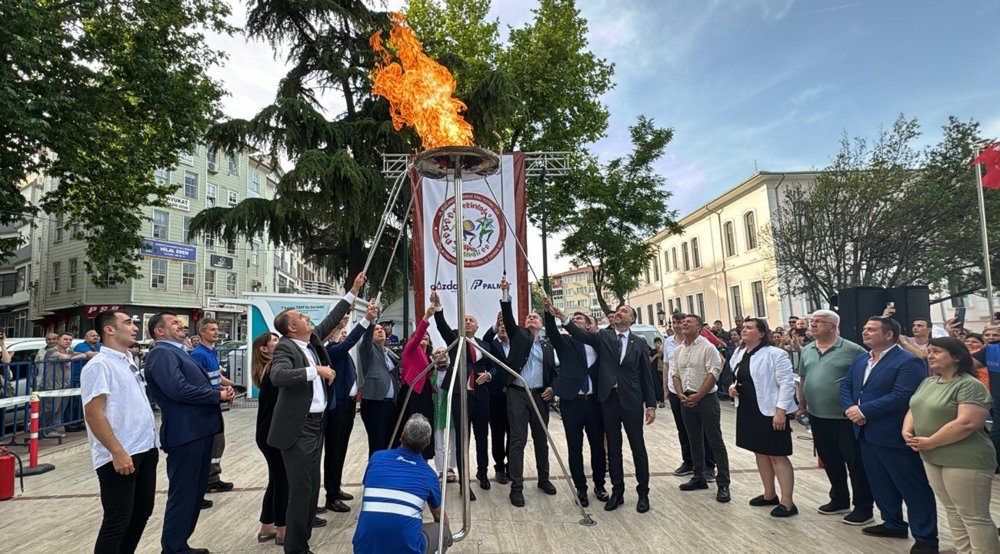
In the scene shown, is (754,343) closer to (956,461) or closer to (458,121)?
(956,461)

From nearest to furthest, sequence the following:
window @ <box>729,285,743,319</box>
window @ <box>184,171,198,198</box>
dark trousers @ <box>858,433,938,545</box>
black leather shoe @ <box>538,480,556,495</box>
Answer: dark trousers @ <box>858,433,938,545</box> → black leather shoe @ <box>538,480,556,495</box> → window @ <box>184,171,198,198</box> → window @ <box>729,285,743,319</box>

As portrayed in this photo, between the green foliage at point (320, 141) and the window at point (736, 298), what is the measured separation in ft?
83.4

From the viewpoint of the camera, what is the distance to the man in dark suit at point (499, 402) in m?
6.10

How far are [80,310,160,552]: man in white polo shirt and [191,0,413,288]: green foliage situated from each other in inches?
339

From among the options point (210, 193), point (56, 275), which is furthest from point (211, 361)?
point (56, 275)

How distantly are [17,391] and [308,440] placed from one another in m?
8.13

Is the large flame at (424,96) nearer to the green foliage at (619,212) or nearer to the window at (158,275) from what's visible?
the green foliage at (619,212)

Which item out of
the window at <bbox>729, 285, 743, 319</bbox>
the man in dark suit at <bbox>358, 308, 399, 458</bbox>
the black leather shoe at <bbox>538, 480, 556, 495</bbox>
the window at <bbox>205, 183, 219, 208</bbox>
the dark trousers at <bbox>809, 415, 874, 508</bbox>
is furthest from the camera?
the window at <bbox>205, 183, 219, 208</bbox>

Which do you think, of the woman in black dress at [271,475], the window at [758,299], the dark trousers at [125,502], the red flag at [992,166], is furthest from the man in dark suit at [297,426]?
the window at [758,299]

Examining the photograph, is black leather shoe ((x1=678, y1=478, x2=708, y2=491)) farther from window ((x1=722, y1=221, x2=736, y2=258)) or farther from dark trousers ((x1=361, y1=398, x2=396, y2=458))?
window ((x1=722, y1=221, x2=736, y2=258))

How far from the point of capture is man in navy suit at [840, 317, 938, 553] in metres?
3.89

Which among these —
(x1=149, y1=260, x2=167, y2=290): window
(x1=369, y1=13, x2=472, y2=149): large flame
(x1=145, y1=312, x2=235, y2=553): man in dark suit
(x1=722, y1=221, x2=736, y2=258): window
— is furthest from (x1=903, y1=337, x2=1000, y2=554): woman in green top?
(x1=149, y1=260, x2=167, y2=290): window

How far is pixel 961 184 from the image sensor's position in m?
17.5

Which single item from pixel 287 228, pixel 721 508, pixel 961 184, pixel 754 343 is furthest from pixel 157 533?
pixel 961 184
